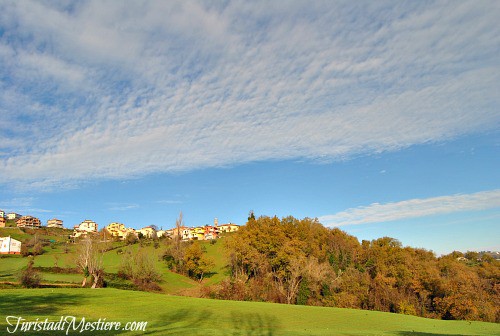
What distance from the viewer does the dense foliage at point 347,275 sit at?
69.1m

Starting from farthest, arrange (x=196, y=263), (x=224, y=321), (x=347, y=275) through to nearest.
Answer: (x=196, y=263) → (x=347, y=275) → (x=224, y=321)

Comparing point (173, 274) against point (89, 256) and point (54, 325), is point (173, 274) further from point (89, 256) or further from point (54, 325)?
point (54, 325)

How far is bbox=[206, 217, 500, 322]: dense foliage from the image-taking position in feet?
227

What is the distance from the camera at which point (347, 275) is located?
79.2 meters

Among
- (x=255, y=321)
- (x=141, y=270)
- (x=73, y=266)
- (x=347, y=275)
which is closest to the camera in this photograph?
(x=255, y=321)

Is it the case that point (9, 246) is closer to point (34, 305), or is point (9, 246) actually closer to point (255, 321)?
point (34, 305)

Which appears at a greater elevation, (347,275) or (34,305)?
(347,275)

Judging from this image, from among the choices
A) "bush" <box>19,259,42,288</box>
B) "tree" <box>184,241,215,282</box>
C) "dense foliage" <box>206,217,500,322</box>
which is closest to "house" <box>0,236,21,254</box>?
"tree" <box>184,241,215,282</box>

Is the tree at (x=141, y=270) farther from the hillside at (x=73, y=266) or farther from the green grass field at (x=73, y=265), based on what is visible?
the green grass field at (x=73, y=265)

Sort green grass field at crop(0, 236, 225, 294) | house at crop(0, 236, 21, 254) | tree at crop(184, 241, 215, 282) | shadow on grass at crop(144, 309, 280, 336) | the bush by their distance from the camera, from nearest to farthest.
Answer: shadow on grass at crop(144, 309, 280, 336) < the bush < green grass field at crop(0, 236, 225, 294) < tree at crop(184, 241, 215, 282) < house at crop(0, 236, 21, 254)

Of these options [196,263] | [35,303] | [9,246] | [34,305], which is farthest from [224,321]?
[9,246]

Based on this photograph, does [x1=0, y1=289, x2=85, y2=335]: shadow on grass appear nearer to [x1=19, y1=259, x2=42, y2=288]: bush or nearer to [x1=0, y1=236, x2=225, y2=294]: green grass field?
[x1=19, y1=259, x2=42, y2=288]: bush

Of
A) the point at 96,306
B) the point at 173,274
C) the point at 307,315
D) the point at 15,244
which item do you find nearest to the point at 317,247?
the point at 173,274

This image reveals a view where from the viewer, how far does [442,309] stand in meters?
70.2
